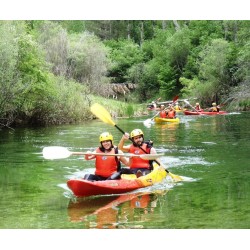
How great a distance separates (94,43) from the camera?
30328mm

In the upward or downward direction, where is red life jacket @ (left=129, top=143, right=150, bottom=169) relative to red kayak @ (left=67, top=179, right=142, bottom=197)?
upward

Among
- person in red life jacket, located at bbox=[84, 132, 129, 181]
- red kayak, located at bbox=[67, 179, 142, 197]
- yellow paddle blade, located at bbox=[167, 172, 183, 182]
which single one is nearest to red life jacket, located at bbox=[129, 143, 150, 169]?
yellow paddle blade, located at bbox=[167, 172, 183, 182]

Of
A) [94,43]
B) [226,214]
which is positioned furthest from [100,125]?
[226,214]

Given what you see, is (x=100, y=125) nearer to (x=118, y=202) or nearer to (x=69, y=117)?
(x=69, y=117)

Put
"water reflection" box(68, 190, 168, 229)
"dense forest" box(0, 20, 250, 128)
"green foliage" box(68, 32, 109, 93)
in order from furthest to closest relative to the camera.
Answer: "green foliage" box(68, 32, 109, 93) → "dense forest" box(0, 20, 250, 128) → "water reflection" box(68, 190, 168, 229)

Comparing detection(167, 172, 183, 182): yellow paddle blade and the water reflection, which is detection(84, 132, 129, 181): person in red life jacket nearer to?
the water reflection

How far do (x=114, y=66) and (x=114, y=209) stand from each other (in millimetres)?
31261

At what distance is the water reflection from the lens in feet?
21.7

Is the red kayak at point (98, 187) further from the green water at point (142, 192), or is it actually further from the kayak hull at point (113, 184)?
the green water at point (142, 192)

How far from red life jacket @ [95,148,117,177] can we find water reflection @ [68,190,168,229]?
0.48 metres

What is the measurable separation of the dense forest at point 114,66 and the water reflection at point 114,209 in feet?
35.9

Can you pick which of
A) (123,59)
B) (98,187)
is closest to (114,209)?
(98,187)

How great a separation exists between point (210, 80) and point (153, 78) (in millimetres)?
7088
